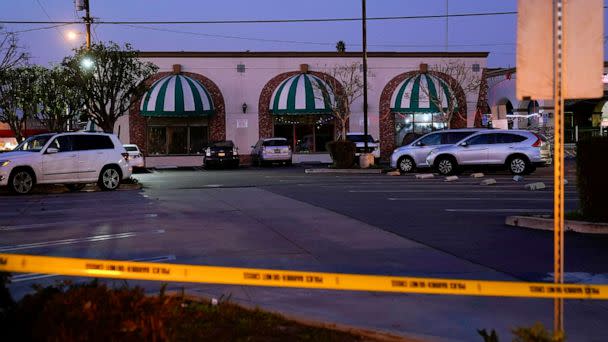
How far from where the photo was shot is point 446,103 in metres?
44.4

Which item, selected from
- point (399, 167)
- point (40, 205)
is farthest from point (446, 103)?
point (40, 205)

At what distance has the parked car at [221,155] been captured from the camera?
3966 centimetres

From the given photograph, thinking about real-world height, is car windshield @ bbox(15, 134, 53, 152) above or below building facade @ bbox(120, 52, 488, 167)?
below

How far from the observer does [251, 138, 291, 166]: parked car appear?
40844 mm

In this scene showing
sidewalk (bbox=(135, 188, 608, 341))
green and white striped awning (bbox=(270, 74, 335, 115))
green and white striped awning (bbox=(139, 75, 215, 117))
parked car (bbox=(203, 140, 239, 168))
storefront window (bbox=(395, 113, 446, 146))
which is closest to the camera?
sidewalk (bbox=(135, 188, 608, 341))

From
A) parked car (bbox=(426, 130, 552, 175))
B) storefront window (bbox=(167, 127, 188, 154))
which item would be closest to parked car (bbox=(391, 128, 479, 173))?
parked car (bbox=(426, 130, 552, 175))

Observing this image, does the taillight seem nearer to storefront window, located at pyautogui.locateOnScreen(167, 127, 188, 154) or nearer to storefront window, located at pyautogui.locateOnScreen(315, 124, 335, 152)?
storefront window, located at pyautogui.locateOnScreen(315, 124, 335, 152)

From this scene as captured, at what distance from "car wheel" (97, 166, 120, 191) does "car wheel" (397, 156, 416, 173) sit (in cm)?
1234

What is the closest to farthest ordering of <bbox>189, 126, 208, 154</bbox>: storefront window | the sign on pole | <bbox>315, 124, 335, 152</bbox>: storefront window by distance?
the sign on pole, <bbox>189, 126, 208, 154</bbox>: storefront window, <bbox>315, 124, 335, 152</bbox>: storefront window

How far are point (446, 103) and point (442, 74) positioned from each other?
2607 millimetres

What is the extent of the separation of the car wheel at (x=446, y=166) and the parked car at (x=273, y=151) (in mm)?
14598

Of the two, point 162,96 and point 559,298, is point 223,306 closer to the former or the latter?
point 559,298

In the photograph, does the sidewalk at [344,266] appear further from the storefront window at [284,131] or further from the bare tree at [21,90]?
the storefront window at [284,131]

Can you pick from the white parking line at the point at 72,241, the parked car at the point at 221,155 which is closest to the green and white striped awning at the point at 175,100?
the parked car at the point at 221,155
